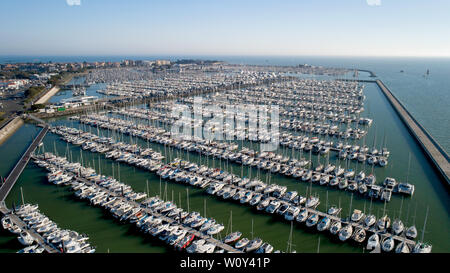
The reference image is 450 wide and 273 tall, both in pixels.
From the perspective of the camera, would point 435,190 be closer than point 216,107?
Yes

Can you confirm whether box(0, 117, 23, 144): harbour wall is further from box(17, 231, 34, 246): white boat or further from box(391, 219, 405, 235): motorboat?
box(391, 219, 405, 235): motorboat

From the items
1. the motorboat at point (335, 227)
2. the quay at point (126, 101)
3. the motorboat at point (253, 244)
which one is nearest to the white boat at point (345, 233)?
the motorboat at point (335, 227)

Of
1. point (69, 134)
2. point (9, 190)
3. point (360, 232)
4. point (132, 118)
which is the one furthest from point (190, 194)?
point (132, 118)

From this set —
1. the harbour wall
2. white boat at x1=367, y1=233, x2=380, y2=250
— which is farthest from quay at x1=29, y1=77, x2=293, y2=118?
white boat at x1=367, y1=233, x2=380, y2=250

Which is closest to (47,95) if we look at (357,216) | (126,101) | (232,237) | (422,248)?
(126,101)

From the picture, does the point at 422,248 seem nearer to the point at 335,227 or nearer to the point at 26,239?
the point at 335,227

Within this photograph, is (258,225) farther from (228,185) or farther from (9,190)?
(9,190)
